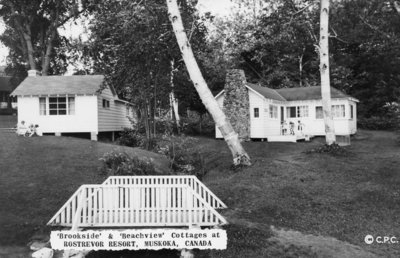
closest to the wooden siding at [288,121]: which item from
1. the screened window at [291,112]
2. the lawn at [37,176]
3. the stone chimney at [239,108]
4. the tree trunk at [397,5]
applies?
the screened window at [291,112]

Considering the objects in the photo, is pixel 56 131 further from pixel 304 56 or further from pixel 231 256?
pixel 304 56

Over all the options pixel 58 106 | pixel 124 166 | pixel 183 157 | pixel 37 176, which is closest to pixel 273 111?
pixel 183 157

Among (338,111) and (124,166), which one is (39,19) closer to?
(338,111)

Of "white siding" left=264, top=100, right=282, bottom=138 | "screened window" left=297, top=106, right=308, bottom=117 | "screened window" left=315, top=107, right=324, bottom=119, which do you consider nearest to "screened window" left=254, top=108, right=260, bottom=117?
"white siding" left=264, top=100, right=282, bottom=138

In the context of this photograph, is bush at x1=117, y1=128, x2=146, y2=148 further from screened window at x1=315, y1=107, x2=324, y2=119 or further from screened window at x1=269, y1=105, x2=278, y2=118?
screened window at x1=315, y1=107, x2=324, y2=119

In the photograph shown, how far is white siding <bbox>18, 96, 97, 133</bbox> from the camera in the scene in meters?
25.3

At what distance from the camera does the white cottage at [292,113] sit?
86.3 feet

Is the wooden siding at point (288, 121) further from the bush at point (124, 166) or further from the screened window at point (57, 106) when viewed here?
the bush at point (124, 166)

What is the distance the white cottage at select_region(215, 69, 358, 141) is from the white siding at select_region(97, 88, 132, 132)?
7765 millimetres

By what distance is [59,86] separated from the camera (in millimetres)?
26125

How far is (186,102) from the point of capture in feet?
112

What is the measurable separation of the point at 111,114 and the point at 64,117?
13.7 ft

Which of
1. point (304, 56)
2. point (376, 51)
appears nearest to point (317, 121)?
point (376, 51)
